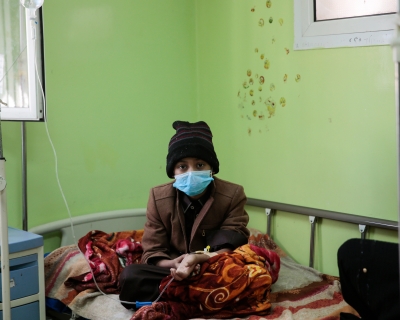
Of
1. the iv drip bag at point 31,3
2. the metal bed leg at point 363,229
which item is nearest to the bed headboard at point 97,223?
the iv drip bag at point 31,3

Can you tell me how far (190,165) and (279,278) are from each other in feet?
2.49

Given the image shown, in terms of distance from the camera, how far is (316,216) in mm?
2902

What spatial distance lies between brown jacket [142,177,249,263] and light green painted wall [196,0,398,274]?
51 centimetres

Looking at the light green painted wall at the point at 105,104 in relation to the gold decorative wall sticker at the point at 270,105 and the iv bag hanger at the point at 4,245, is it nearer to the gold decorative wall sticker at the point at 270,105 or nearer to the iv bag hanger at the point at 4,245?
the gold decorative wall sticker at the point at 270,105

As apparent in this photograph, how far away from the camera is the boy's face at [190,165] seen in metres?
2.54

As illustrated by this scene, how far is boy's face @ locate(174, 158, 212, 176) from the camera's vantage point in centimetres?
254

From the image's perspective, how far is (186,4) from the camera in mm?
3590

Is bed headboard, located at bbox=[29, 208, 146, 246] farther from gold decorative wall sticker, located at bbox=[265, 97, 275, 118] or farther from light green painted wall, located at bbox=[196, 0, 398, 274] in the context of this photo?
gold decorative wall sticker, located at bbox=[265, 97, 275, 118]

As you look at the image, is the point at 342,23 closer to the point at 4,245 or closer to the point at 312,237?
the point at 312,237

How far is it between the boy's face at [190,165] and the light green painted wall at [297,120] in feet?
2.26

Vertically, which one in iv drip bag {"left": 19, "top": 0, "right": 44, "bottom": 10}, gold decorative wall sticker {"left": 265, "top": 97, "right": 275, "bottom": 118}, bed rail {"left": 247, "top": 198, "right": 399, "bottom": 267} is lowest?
bed rail {"left": 247, "top": 198, "right": 399, "bottom": 267}

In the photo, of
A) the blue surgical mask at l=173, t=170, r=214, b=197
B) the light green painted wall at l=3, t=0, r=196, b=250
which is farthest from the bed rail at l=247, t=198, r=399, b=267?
the light green painted wall at l=3, t=0, r=196, b=250

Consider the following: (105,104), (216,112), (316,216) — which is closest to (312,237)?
(316,216)

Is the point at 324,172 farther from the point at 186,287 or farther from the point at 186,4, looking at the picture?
the point at 186,4
